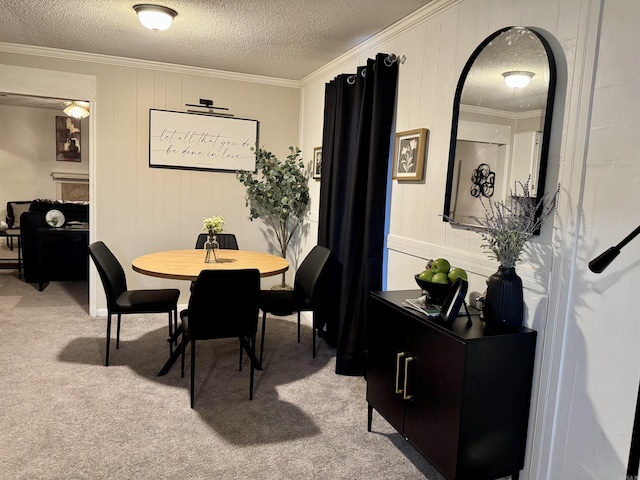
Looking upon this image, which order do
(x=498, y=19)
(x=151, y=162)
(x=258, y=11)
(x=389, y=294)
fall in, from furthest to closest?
(x=151, y=162) < (x=258, y=11) < (x=389, y=294) < (x=498, y=19)

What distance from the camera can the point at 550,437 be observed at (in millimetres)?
1916

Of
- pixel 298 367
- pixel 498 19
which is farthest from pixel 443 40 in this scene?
pixel 298 367

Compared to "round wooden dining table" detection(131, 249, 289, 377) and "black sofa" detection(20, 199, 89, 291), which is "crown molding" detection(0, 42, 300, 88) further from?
"black sofa" detection(20, 199, 89, 291)

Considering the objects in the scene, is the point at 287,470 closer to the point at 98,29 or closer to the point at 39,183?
the point at 98,29

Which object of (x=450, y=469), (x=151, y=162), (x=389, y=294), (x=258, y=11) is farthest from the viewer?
(x=151, y=162)

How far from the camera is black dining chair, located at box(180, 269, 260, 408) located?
8.63 feet

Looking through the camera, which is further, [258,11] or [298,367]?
[298,367]

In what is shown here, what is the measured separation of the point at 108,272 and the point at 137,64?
2.14 metres

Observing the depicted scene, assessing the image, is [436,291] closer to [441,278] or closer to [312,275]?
[441,278]

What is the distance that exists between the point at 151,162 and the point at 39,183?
16.3 ft

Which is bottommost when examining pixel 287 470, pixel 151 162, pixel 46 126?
pixel 287 470

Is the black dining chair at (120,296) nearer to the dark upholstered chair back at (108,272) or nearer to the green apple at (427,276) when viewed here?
the dark upholstered chair back at (108,272)

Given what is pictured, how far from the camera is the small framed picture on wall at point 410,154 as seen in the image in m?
2.78

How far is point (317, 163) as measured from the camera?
4320mm
